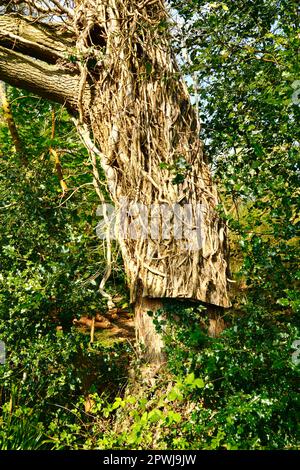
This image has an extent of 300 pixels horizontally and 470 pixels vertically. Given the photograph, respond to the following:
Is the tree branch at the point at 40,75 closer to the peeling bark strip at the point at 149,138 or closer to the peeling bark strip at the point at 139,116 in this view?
the peeling bark strip at the point at 139,116

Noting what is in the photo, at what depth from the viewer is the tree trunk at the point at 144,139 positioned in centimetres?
407

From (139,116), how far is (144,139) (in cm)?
20

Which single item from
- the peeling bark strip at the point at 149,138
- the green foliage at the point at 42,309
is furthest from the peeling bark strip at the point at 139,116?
the green foliage at the point at 42,309

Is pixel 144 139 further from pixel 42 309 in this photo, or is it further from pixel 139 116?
pixel 42 309

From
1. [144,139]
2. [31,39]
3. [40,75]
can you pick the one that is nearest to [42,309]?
[144,139]

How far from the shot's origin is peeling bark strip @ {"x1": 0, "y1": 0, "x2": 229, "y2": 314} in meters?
4.07

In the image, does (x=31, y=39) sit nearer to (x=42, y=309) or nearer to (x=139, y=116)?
(x=139, y=116)

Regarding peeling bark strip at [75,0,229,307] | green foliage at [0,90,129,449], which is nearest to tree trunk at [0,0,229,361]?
peeling bark strip at [75,0,229,307]

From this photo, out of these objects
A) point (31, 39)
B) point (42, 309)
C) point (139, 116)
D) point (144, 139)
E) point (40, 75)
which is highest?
point (31, 39)

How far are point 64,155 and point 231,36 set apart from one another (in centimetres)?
307

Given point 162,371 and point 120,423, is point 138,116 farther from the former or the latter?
point 120,423

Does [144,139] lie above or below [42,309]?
above

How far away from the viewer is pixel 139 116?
167 inches

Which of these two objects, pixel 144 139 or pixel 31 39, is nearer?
pixel 144 139
